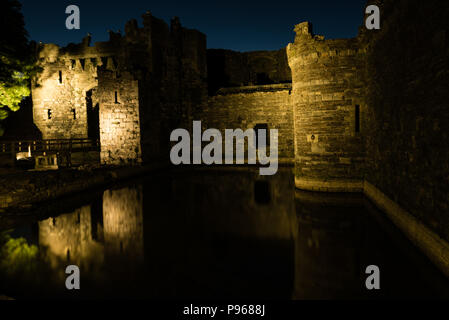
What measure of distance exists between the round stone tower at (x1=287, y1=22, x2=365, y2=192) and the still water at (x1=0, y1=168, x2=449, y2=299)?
0.76m

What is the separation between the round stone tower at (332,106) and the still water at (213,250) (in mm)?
758

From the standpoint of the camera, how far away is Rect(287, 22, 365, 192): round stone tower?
338 inches

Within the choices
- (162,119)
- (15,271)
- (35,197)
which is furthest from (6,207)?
(162,119)

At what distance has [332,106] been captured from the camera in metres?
8.76

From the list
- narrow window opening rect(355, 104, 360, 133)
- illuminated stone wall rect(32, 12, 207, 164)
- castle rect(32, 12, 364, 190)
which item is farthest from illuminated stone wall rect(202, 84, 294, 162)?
narrow window opening rect(355, 104, 360, 133)

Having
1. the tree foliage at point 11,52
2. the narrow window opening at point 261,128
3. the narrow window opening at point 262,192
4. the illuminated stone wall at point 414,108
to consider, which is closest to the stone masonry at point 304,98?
the illuminated stone wall at point 414,108

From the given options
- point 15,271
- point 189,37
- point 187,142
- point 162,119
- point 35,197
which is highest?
point 189,37

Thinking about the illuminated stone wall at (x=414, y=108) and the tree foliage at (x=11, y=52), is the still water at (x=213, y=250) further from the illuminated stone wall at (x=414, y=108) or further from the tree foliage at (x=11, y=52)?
the tree foliage at (x=11, y=52)

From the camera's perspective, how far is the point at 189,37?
19.2 meters

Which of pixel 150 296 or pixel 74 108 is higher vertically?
pixel 74 108

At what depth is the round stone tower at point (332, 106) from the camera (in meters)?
8.59

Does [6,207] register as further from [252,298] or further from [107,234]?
[252,298]

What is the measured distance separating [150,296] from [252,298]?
127 cm
